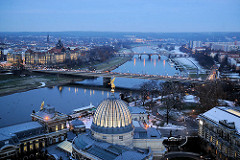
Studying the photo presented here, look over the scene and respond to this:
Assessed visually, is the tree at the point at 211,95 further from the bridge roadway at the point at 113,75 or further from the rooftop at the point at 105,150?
the rooftop at the point at 105,150

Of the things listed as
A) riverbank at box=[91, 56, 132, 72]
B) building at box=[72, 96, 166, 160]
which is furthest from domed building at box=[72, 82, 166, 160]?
riverbank at box=[91, 56, 132, 72]

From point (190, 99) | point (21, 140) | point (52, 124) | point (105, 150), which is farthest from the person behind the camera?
point (190, 99)

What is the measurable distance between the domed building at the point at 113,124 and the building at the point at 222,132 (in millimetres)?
8622

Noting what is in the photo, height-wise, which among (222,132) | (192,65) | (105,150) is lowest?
(192,65)

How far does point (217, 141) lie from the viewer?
25.9m

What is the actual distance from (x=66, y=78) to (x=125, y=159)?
174 feet

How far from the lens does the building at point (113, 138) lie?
67.7 feet

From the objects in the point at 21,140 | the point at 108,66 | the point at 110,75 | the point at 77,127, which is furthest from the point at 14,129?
the point at 108,66

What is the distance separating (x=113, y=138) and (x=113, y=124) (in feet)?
3.42

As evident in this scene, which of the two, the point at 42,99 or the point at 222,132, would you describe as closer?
the point at 222,132

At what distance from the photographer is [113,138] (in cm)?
2134

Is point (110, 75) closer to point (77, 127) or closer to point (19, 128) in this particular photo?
point (77, 127)

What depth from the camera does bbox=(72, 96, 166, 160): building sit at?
20.6m

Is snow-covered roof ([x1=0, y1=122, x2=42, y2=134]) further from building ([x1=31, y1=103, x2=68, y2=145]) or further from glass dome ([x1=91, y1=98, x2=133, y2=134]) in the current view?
glass dome ([x1=91, y1=98, x2=133, y2=134])
